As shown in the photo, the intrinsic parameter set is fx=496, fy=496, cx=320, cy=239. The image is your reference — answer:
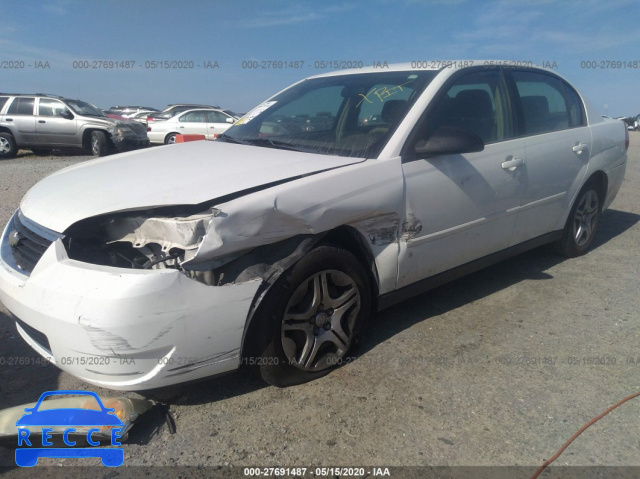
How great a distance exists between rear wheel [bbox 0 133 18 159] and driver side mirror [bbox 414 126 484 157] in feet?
45.1

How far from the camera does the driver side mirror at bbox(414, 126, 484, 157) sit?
293 cm

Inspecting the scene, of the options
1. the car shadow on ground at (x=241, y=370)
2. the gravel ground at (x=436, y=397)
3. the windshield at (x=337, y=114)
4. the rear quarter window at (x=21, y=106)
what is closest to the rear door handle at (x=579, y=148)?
the car shadow on ground at (x=241, y=370)

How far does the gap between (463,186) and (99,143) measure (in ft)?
41.0

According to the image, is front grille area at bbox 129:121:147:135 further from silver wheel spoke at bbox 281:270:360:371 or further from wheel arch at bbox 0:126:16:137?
silver wheel spoke at bbox 281:270:360:371

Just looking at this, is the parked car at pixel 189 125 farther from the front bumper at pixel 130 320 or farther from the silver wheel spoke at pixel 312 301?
the front bumper at pixel 130 320

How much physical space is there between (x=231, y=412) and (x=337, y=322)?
0.73 m

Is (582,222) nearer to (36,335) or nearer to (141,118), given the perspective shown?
(36,335)

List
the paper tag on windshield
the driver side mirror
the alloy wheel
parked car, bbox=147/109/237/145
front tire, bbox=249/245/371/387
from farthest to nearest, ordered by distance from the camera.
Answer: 1. parked car, bbox=147/109/237/145
2. the alloy wheel
3. the paper tag on windshield
4. the driver side mirror
5. front tire, bbox=249/245/371/387

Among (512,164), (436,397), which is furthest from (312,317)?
(512,164)

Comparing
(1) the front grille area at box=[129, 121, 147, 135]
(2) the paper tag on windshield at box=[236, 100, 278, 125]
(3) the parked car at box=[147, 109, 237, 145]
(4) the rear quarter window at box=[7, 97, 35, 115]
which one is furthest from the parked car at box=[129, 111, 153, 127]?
(2) the paper tag on windshield at box=[236, 100, 278, 125]

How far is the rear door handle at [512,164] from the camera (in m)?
3.50

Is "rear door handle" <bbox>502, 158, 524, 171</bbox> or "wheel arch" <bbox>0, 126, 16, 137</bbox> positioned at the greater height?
"rear door handle" <bbox>502, 158, 524, 171</bbox>

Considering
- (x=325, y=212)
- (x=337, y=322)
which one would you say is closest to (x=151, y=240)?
(x=325, y=212)

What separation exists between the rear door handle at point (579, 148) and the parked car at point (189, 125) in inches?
519
